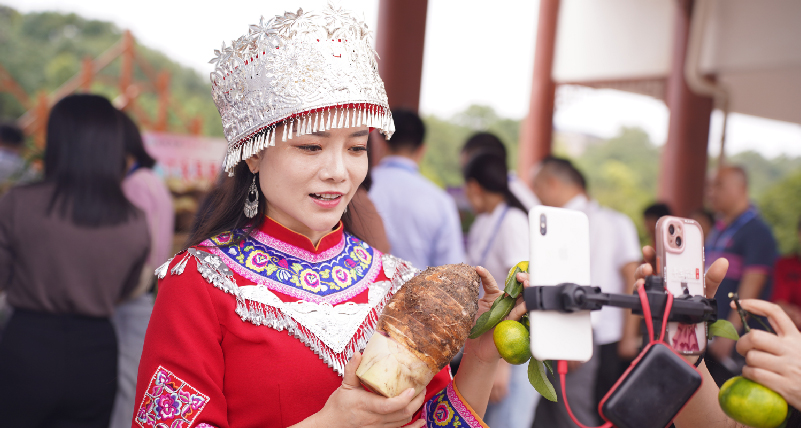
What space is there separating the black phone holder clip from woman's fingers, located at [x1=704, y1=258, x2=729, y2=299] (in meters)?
0.18

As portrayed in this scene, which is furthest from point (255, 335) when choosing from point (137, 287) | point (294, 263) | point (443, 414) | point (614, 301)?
point (137, 287)

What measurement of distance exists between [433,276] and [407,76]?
12.9ft

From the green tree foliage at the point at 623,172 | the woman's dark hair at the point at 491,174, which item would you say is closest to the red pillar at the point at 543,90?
the green tree foliage at the point at 623,172

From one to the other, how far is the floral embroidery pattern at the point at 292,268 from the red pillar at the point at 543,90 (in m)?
6.05

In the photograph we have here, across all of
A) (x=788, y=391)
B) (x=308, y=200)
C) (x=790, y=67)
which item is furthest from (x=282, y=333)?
(x=790, y=67)

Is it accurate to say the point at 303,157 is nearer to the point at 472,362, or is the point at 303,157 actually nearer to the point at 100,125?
the point at 472,362

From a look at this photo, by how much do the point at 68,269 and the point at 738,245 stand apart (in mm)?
4189

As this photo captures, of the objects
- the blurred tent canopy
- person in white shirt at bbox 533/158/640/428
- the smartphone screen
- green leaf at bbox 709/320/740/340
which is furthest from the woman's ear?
the blurred tent canopy

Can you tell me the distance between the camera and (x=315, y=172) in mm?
1235

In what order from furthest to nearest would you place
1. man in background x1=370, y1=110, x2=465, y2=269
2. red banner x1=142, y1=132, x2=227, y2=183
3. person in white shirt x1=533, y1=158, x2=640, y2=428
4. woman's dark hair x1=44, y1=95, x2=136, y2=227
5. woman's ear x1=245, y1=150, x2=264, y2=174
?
1. red banner x1=142, y1=132, x2=227, y2=183
2. person in white shirt x1=533, y1=158, x2=640, y2=428
3. man in background x1=370, y1=110, x2=465, y2=269
4. woman's dark hair x1=44, y1=95, x2=136, y2=227
5. woman's ear x1=245, y1=150, x2=264, y2=174

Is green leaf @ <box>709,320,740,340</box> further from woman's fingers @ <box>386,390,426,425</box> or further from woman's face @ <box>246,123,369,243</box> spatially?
woman's face @ <box>246,123,369,243</box>

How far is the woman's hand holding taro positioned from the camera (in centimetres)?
107

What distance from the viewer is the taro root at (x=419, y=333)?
1.07 m

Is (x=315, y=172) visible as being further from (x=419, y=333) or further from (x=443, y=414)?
(x=443, y=414)
